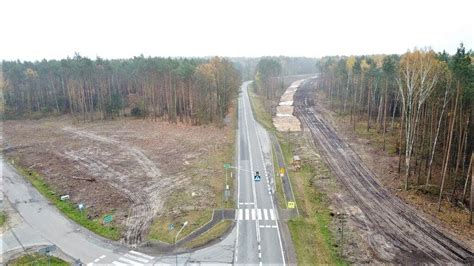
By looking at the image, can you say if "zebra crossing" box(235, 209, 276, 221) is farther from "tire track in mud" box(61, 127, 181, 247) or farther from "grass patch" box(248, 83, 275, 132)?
"grass patch" box(248, 83, 275, 132)

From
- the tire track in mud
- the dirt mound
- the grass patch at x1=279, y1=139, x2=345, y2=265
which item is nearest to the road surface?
the grass patch at x1=279, y1=139, x2=345, y2=265

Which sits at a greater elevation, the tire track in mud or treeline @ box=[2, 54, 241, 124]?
treeline @ box=[2, 54, 241, 124]

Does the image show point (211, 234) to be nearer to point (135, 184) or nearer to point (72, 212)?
point (72, 212)

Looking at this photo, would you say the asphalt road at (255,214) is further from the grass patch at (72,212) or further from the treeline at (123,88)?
the treeline at (123,88)

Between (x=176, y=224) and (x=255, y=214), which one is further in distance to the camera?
(x=255, y=214)

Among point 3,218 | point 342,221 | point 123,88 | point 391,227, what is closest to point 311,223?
point 342,221

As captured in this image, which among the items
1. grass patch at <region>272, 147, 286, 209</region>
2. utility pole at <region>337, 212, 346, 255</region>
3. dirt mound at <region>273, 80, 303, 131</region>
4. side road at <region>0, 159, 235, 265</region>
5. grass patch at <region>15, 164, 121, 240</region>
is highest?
dirt mound at <region>273, 80, 303, 131</region>

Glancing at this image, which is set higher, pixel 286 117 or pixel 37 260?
pixel 286 117
